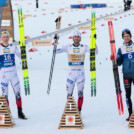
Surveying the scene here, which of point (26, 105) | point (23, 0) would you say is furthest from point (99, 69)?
point (23, 0)

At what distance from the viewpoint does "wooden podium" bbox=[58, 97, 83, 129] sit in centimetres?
569

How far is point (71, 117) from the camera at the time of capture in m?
5.70

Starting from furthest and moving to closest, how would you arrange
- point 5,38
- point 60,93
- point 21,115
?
1. point 60,93
2. point 21,115
3. point 5,38

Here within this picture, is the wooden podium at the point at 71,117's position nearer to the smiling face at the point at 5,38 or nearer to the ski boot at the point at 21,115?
the ski boot at the point at 21,115

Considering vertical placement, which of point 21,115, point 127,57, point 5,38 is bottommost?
point 21,115

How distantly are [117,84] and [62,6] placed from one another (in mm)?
19881

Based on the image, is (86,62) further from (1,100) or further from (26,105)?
(1,100)

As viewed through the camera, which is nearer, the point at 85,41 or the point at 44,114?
the point at 44,114

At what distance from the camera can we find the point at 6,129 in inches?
226

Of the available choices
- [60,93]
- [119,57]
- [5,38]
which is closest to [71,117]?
[119,57]

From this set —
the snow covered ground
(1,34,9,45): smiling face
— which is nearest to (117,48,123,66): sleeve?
the snow covered ground

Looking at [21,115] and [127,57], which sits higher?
[127,57]

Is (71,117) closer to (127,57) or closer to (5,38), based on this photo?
(127,57)

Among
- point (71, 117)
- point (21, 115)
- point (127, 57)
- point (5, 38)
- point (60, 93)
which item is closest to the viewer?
point (71, 117)
